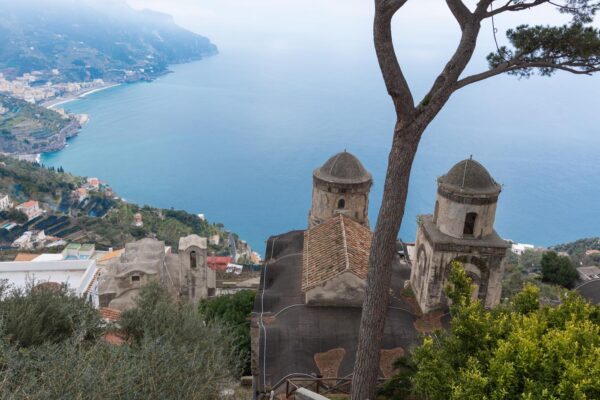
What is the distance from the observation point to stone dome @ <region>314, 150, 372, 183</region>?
14.6m

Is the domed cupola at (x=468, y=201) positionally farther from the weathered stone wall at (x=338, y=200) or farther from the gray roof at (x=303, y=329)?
the weathered stone wall at (x=338, y=200)

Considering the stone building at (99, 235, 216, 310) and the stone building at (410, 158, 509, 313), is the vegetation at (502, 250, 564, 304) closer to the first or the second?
the stone building at (410, 158, 509, 313)

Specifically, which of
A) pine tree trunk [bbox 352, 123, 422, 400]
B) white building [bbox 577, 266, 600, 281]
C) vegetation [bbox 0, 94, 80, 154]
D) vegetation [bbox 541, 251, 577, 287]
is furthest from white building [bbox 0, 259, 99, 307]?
vegetation [bbox 0, 94, 80, 154]

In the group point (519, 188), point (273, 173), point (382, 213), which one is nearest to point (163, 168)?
point (273, 173)

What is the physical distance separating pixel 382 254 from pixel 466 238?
18.1ft

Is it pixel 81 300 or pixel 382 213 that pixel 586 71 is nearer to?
pixel 382 213

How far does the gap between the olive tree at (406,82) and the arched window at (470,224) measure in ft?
15.8

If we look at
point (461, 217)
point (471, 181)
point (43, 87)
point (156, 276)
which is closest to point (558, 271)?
point (461, 217)

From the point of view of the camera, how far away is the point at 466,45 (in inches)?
242

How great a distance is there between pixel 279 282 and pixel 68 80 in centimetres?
16306

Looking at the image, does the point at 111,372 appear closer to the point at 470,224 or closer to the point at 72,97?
the point at 470,224

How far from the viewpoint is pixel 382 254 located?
21.6 ft

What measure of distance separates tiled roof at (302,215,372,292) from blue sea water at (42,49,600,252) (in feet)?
152

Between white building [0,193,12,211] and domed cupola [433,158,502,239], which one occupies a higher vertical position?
white building [0,193,12,211]
